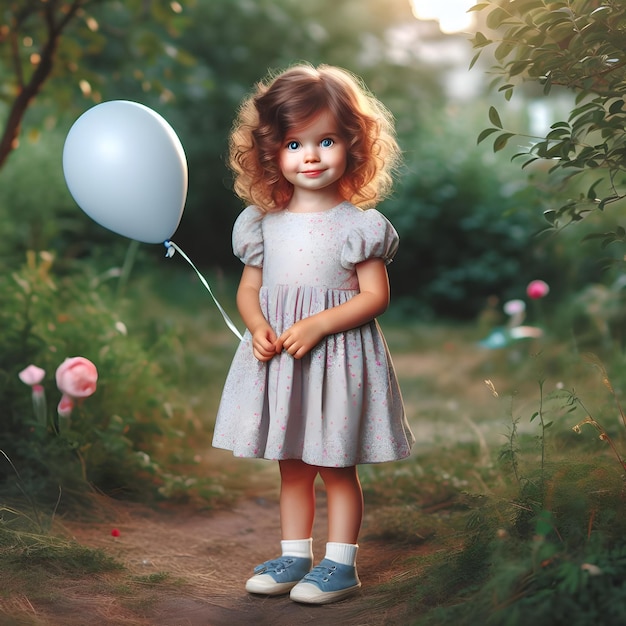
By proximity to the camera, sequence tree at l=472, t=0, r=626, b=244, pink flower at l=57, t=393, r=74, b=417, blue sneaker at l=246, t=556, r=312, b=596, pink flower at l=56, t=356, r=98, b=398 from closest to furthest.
Answer: 1. tree at l=472, t=0, r=626, b=244
2. blue sneaker at l=246, t=556, r=312, b=596
3. pink flower at l=56, t=356, r=98, b=398
4. pink flower at l=57, t=393, r=74, b=417

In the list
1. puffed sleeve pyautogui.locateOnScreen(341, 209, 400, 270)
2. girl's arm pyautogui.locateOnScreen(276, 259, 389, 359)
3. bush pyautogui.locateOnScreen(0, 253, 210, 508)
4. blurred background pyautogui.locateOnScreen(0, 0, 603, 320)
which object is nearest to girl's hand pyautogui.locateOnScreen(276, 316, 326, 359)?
girl's arm pyautogui.locateOnScreen(276, 259, 389, 359)

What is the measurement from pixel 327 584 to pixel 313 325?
73 centimetres

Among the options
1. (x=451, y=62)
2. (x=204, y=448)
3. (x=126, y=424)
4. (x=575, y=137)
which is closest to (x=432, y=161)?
(x=451, y=62)

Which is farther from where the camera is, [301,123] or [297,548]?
[297,548]

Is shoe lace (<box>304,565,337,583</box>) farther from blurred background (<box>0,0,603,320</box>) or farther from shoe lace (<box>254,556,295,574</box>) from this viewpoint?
blurred background (<box>0,0,603,320</box>)

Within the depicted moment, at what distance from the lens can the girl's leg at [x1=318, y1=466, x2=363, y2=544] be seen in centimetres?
259

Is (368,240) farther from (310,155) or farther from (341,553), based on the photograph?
(341,553)

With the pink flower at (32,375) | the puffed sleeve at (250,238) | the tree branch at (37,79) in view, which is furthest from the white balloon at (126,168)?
the tree branch at (37,79)

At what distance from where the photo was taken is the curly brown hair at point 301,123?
2.52 meters

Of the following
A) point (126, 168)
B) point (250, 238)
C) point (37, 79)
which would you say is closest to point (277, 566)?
point (250, 238)

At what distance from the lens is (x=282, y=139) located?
2566mm

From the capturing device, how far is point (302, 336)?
245cm

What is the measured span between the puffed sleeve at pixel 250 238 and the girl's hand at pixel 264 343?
0.81 ft

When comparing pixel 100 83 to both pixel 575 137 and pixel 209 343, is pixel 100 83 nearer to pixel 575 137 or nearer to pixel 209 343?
pixel 209 343
